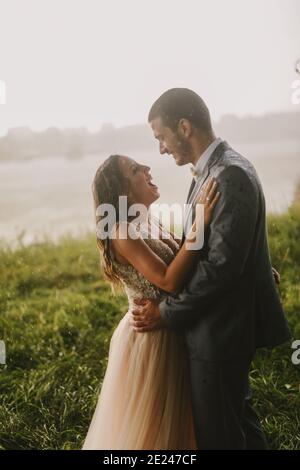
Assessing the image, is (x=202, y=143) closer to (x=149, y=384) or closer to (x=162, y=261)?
(x=162, y=261)

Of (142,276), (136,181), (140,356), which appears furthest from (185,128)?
(140,356)

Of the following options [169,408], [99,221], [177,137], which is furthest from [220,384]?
[177,137]

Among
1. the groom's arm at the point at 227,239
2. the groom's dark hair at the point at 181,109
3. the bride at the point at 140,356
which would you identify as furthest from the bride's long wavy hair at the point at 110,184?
the groom's arm at the point at 227,239

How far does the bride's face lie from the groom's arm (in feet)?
0.94

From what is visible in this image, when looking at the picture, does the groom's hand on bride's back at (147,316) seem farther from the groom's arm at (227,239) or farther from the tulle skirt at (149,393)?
the groom's arm at (227,239)

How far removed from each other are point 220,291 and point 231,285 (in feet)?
0.14

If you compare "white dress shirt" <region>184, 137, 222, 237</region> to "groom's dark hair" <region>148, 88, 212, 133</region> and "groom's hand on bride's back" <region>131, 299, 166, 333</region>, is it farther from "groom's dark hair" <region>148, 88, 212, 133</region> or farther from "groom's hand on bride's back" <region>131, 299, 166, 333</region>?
"groom's hand on bride's back" <region>131, 299, 166, 333</region>

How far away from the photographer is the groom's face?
202 cm

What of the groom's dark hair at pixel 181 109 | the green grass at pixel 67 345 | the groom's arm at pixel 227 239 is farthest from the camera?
the green grass at pixel 67 345

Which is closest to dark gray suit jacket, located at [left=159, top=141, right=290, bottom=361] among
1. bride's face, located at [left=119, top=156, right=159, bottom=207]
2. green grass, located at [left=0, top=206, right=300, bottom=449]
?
bride's face, located at [left=119, top=156, right=159, bottom=207]

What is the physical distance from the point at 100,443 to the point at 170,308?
2.04 feet

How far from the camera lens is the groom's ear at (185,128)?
6.55 feet

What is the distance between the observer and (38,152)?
326 cm

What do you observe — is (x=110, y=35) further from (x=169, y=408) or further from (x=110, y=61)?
(x=169, y=408)
